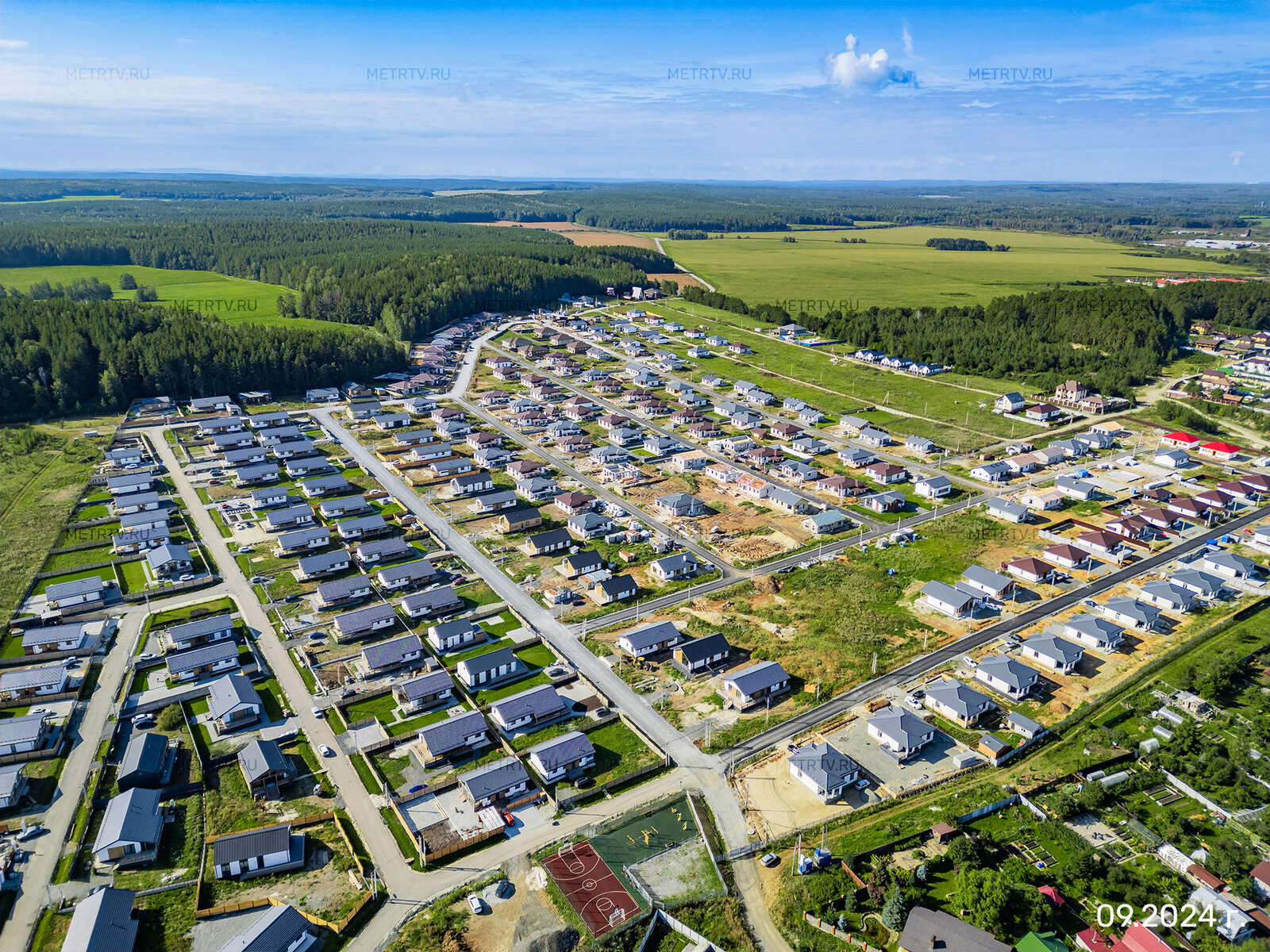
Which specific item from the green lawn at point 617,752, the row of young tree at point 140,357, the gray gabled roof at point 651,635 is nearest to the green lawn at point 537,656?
the gray gabled roof at point 651,635

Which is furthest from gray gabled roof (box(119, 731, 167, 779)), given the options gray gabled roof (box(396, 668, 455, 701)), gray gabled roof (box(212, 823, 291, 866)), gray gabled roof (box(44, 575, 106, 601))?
gray gabled roof (box(44, 575, 106, 601))

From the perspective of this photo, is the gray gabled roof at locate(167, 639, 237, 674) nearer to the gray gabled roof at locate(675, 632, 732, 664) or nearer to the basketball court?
the basketball court

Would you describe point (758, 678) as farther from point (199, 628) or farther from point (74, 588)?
point (74, 588)

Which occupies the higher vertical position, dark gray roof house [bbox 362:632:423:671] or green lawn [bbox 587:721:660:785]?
dark gray roof house [bbox 362:632:423:671]

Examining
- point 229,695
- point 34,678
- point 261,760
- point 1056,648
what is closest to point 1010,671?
point 1056,648

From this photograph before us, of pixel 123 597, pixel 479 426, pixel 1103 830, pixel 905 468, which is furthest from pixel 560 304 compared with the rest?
pixel 1103 830

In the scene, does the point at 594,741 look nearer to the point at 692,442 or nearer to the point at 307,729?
Answer: the point at 307,729

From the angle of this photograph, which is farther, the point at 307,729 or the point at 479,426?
the point at 479,426
